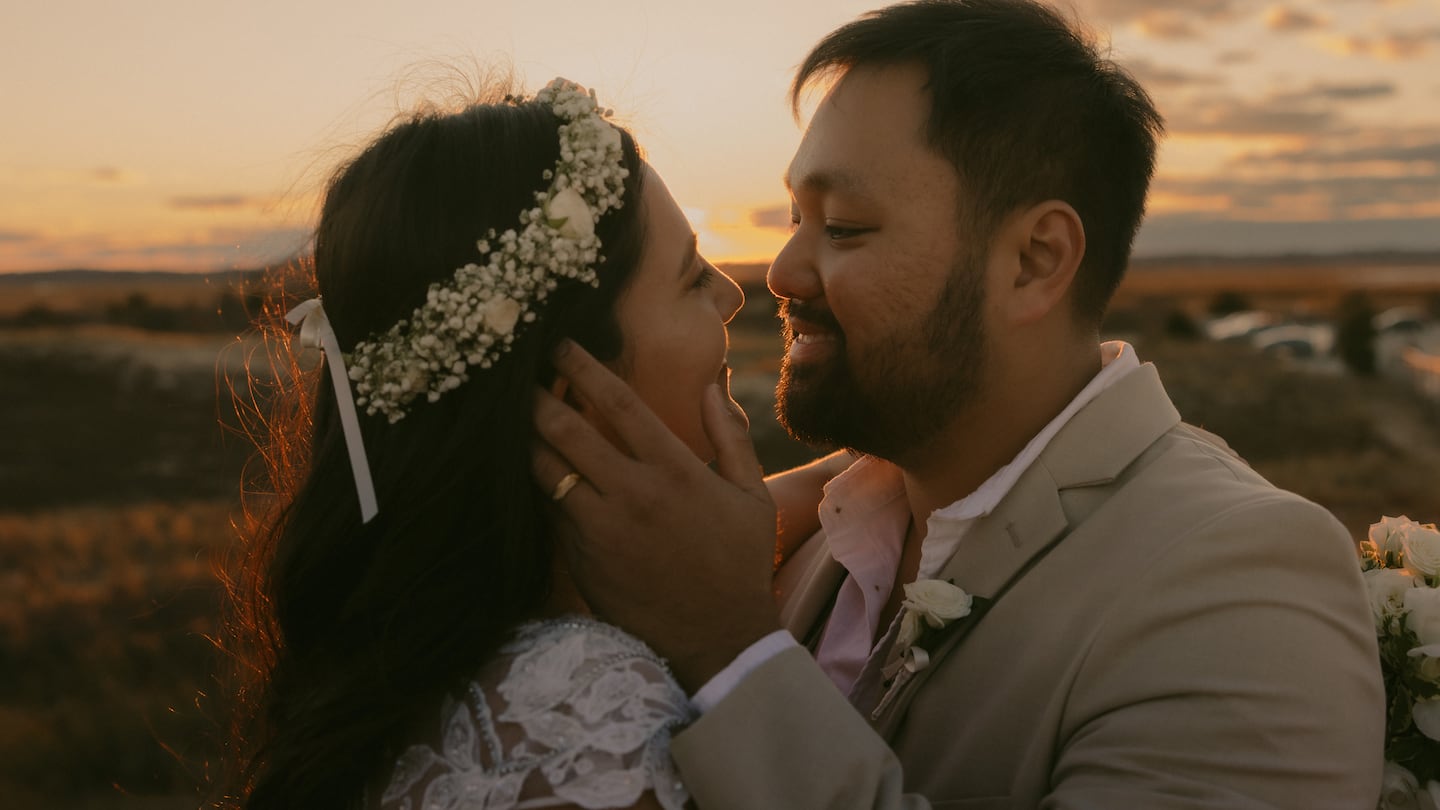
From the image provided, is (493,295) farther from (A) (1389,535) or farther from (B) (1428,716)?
(A) (1389,535)

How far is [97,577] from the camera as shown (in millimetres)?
13719

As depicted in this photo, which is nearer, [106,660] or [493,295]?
[493,295]

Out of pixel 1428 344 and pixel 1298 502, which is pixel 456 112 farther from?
pixel 1428 344

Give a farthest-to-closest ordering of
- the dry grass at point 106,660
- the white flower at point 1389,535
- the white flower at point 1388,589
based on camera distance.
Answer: the dry grass at point 106,660 → the white flower at point 1389,535 → the white flower at point 1388,589

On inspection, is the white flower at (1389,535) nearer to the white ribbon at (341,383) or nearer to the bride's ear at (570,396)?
the bride's ear at (570,396)

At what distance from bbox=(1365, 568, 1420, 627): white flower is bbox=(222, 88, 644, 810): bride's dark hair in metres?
2.29

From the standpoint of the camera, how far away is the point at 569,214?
9.27 ft

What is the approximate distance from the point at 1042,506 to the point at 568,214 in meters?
1.52

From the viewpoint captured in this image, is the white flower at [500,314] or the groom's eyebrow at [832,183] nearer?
the white flower at [500,314]

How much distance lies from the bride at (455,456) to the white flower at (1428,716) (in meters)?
2.04

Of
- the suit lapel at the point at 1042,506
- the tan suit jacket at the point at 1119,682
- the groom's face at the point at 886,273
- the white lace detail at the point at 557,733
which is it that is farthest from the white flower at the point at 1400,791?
the white lace detail at the point at 557,733

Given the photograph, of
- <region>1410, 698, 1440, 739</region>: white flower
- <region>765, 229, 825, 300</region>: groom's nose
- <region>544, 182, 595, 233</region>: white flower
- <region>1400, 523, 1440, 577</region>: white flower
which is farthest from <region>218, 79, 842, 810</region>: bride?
<region>1400, 523, 1440, 577</region>: white flower

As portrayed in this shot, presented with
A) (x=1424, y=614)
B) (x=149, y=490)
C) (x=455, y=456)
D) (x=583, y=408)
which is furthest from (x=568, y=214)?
(x=149, y=490)

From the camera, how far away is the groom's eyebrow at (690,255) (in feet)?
10.3
